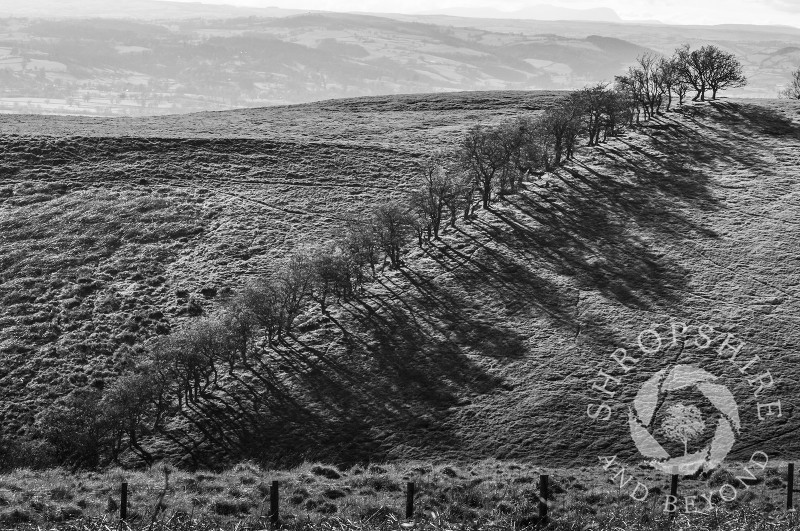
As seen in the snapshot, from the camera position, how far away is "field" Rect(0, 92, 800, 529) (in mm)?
32250

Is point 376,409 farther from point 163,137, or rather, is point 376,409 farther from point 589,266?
point 163,137

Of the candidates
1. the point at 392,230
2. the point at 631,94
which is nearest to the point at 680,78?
the point at 631,94

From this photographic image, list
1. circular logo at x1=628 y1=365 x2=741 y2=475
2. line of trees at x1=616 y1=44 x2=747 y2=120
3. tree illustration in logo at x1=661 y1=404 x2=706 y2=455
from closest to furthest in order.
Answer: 1. circular logo at x1=628 y1=365 x2=741 y2=475
2. tree illustration in logo at x1=661 y1=404 x2=706 y2=455
3. line of trees at x1=616 y1=44 x2=747 y2=120

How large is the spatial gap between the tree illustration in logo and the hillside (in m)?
1.74

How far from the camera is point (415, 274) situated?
50.0 metres

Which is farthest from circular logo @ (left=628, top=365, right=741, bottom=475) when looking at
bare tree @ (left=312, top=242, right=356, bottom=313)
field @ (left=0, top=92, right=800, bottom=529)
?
bare tree @ (left=312, top=242, right=356, bottom=313)

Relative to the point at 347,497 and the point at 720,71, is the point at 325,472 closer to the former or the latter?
the point at 347,497

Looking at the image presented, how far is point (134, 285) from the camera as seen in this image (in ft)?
169

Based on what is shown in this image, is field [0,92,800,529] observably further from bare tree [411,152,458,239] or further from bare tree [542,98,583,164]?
bare tree [411,152,458,239]

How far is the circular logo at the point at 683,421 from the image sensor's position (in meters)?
28.5

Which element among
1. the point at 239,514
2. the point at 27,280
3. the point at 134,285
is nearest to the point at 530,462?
the point at 239,514

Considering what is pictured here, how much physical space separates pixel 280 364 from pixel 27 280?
66.4 ft

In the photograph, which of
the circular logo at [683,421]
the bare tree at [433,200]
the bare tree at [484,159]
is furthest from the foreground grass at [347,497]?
the bare tree at [484,159]

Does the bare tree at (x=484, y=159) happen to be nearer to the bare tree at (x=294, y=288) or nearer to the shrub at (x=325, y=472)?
the bare tree at (x=294, y=288)
